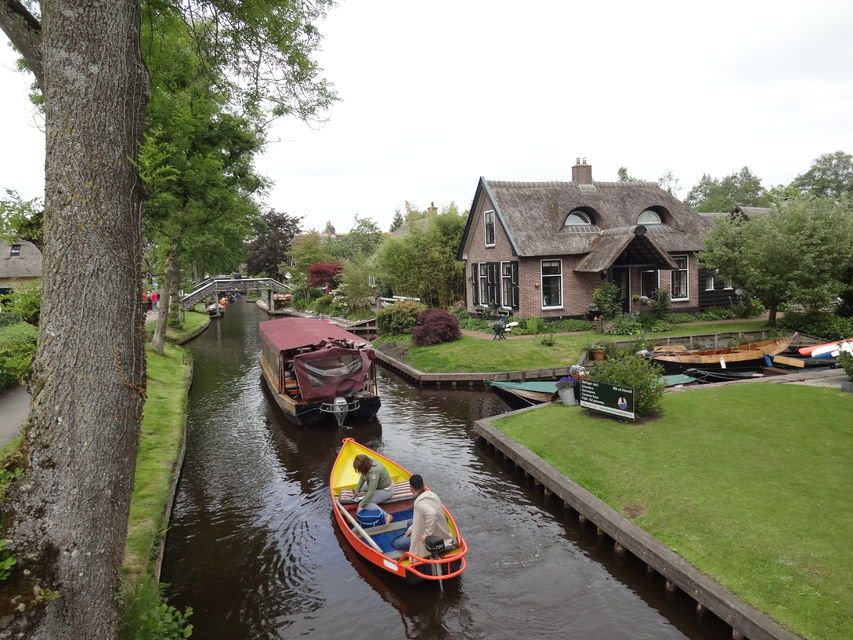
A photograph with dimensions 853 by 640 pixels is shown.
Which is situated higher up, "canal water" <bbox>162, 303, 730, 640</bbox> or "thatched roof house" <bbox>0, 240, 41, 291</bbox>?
"thatched roof house" <bbox>0, 240, 41, 291</bbox>

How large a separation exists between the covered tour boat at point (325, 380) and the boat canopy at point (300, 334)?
0.05 metres

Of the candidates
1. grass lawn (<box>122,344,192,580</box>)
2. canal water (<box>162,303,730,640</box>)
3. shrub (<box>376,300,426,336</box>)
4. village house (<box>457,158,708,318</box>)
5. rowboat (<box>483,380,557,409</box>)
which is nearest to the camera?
canal water (<box>162,303,730,640</box>)

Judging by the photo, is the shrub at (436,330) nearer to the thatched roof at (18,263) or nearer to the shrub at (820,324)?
the shrub at (820,324)

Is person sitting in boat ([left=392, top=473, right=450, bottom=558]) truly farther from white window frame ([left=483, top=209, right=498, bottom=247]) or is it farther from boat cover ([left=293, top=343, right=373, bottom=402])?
white window frame ([left=483, top=209, right=498, bottom=247])

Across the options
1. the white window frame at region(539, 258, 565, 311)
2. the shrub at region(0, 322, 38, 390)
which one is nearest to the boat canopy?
the white window frame at region(539, 258, 565, 311)

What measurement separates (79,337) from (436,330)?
873 inches

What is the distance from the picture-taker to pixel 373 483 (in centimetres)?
1044

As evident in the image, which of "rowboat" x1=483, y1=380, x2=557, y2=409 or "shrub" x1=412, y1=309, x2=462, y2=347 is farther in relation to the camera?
"shrub" x1=412, y1=309, x2=462, y2=347

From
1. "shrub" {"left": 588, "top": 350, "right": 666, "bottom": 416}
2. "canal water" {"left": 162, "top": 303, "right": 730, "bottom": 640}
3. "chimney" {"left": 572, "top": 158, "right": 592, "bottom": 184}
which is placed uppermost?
"chimney" {"left": 572, "top": 158, "right": 592, "bottom": 184}

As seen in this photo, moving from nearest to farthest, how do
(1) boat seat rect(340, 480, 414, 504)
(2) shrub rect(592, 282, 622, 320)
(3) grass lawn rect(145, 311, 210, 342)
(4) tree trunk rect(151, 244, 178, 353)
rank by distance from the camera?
(1) boat seat rect(340, 480, 414, 504)
(4) tree trunk rect(151, 244, 178, 353)
(2) shrub rect(592, 282, 622, 320)
(3) grass lawn rect(145, 311, 210, 342)

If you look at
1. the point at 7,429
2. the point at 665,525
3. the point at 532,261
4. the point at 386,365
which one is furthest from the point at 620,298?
the point at 7,429

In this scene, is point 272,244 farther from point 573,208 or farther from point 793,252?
point 793,252

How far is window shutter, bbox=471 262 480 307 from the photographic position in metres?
33.5

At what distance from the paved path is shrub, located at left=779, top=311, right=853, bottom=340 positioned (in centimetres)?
2830
